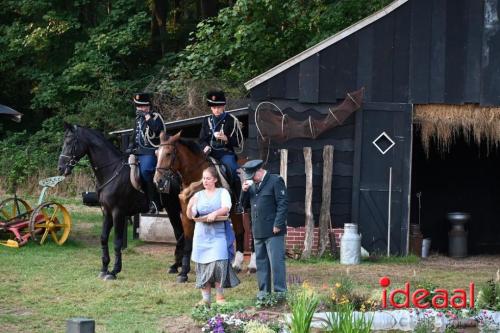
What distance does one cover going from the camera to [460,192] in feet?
67.9

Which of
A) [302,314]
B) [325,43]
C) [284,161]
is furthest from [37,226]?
[302,314]

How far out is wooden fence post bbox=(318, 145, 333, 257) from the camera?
16562 mm

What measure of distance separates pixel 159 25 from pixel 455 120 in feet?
52.6

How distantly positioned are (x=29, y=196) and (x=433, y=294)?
1736 centimetres

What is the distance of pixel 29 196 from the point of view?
26109 mm

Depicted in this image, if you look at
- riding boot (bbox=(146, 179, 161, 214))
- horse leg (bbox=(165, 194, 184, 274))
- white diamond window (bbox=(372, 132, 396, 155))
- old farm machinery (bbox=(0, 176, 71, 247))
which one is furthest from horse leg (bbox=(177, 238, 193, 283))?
white diamond window (bbox=(372, 132, 396, 155))

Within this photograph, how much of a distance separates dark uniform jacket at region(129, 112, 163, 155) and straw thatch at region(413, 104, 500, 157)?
4694 millimetres

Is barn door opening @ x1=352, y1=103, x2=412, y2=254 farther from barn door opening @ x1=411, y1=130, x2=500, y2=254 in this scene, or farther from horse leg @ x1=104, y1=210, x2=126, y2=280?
horse leg @ x1=104, y1=210, x2=126, y2=280

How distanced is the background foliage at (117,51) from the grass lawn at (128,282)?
22.7ft

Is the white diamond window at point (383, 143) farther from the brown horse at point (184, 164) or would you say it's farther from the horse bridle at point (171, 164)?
the horse bridle at point (171, 164)

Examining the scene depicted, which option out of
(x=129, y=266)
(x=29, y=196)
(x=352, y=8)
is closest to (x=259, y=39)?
(x=352, y=8)

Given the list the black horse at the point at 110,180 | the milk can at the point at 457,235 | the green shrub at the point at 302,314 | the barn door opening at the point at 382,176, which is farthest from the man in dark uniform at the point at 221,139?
the milk can at the point at 457,235

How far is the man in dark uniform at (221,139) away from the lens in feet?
46.2

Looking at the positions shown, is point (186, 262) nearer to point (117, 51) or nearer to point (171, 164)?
point (171, 164)
